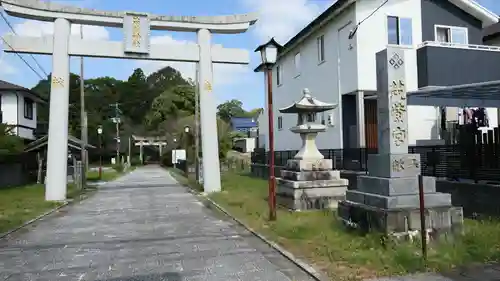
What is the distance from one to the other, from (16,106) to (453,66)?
32.6m

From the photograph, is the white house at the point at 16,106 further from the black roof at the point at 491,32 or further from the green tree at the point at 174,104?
the black roof at the point at 491,32

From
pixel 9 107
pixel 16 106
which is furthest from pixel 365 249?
pixel 9 107

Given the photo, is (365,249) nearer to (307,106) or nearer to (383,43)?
(307,106)

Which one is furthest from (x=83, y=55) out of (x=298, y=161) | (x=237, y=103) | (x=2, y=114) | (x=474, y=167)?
(x=237, y=103)

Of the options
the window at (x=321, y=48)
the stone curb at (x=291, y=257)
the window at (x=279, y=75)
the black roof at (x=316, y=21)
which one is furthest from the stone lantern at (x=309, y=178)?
the window at (x=279, y=75)

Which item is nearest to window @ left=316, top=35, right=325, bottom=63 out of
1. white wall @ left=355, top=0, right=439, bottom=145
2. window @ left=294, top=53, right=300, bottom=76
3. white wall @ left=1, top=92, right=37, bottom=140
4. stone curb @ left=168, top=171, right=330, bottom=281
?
window @ left=294, top=53, right=300, bottom=76

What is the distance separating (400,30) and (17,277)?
1610 centimetres

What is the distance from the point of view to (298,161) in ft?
41.7

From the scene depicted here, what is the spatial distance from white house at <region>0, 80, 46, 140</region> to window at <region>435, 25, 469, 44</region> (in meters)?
29.9

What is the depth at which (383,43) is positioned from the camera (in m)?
17.7

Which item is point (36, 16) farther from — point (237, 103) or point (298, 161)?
point (237, 103)

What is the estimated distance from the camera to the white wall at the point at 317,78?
1923cm

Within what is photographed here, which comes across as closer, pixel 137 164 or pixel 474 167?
pixel 474 167

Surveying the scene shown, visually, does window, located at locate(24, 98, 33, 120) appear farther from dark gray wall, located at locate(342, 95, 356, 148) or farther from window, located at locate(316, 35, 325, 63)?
dark gray wall, located at locate(342, 95, 356, 148)
